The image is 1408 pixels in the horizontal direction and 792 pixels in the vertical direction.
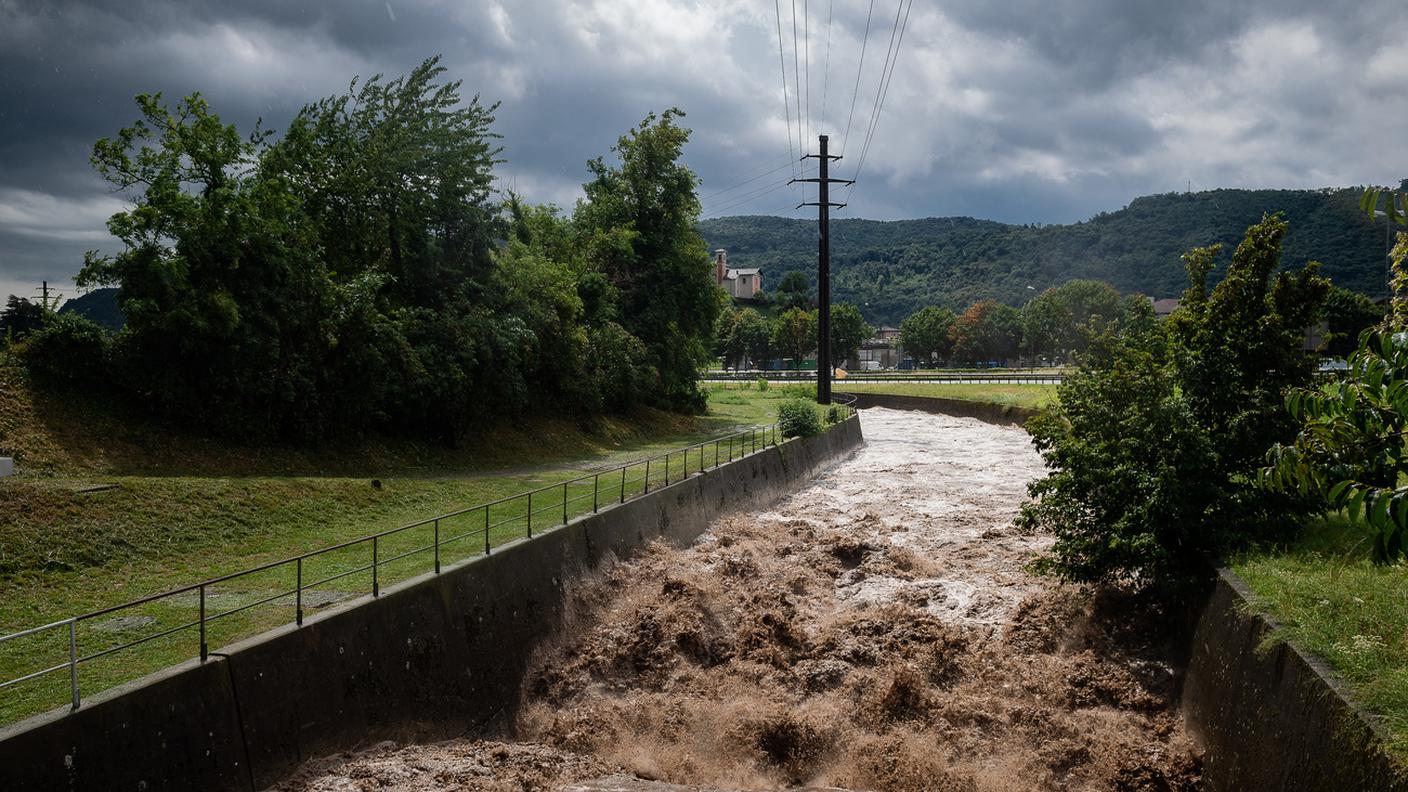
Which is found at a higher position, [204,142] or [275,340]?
[204,142]

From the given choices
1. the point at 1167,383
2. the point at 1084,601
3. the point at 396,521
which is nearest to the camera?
the point at 1167,383

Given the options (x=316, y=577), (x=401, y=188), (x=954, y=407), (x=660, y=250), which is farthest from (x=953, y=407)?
(x=316, y=577)

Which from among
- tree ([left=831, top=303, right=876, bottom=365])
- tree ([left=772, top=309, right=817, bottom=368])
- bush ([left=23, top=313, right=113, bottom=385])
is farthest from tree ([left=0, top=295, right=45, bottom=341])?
tree ([left=831, top=303, right=876, bottom=365])

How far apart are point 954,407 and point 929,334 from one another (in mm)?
82399

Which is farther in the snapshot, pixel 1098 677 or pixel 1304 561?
pixel 1098 677

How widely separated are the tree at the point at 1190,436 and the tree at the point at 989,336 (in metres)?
123

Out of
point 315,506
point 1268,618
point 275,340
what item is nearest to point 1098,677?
point 1268,618

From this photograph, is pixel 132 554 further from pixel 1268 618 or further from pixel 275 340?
pixel 1268 618

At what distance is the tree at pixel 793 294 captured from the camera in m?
156

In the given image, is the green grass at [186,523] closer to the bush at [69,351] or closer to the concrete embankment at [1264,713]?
the bush at [69,351]

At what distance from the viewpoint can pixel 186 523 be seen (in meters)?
15.1

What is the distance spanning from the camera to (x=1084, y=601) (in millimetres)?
15195

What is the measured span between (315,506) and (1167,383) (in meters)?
14.9

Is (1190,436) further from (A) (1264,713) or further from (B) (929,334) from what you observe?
(B) (929,334)
